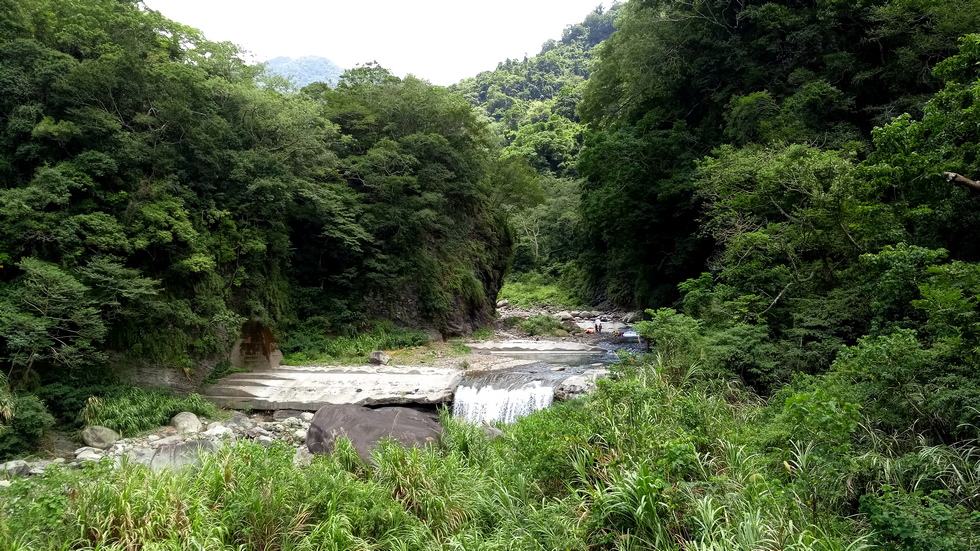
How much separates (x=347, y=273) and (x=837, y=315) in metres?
15.7

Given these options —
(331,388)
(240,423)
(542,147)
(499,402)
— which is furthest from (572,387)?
(542,147)

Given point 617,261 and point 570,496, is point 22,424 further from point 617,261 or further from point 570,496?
point 617,261

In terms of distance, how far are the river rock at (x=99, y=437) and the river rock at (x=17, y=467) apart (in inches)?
53.3

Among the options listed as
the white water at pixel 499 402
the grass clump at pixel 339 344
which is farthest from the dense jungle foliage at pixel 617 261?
the white water at pixel 499 402

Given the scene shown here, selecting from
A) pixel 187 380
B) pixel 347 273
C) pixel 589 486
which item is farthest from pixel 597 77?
pixel 589 486

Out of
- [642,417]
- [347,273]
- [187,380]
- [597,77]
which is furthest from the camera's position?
[597,77]

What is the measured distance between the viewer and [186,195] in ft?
45.1

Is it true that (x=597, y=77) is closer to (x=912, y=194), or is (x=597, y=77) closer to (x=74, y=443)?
(x=912, y=194)

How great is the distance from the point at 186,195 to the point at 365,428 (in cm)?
916

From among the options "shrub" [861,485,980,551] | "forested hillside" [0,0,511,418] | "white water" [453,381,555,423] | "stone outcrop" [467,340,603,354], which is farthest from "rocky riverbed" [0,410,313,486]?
"stone outcrop" [467,340,603,354]

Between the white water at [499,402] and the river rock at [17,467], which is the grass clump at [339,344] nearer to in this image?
the white water at [499,402]

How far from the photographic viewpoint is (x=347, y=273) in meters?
19.2

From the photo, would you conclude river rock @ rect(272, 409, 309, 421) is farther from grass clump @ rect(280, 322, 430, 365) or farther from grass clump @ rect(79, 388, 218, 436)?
grass clump @ rect(280, 322, 430, 365)

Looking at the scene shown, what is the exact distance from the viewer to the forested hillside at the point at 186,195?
10875mm
